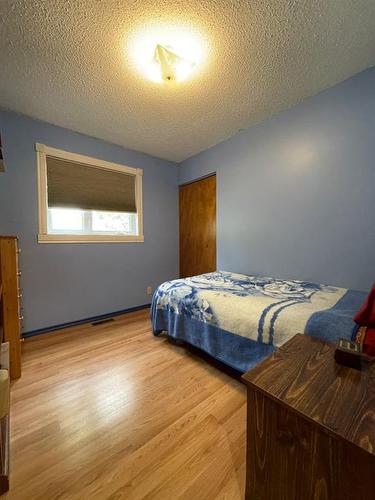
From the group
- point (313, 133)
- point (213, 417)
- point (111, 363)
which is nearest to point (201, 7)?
point (313, 133)

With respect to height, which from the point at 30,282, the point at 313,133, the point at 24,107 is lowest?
the point at 30,282

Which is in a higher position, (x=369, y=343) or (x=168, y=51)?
(x=168, y=51)

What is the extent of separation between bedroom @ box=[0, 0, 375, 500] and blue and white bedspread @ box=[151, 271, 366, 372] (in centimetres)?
2

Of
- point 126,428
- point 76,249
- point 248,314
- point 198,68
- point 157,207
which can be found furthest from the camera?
point 157,207

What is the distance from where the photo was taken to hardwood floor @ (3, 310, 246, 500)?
0.88 m

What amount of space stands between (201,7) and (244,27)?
0.32 meters

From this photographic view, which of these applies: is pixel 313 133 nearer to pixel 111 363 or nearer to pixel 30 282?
pixel 111 363

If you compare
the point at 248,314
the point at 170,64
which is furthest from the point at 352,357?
the point at 170,64

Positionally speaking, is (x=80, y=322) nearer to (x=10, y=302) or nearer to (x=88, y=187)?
(x=10, y=302)

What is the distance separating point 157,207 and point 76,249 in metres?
1.39

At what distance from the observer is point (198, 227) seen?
3.38 m

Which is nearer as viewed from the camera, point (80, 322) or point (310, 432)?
point (310, 432)

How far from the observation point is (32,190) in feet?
7.48

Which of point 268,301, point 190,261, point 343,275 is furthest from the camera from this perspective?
point 190,261
